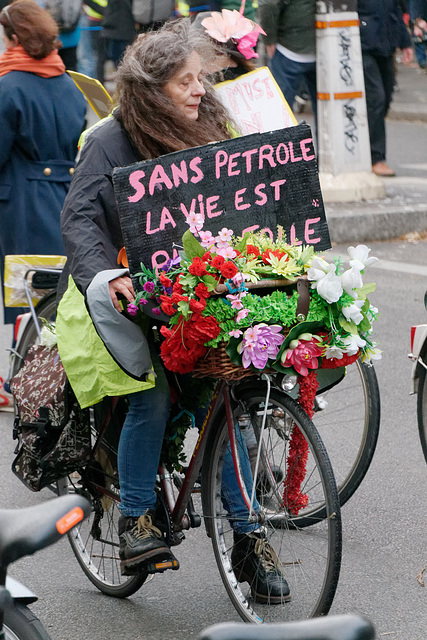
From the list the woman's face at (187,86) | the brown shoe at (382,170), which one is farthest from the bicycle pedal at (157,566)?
the brown shoe at (382,170)

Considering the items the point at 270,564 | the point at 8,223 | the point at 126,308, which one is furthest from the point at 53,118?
the point at 270,564

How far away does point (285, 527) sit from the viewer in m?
3.29

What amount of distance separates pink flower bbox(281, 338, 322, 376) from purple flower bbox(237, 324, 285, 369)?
38mm

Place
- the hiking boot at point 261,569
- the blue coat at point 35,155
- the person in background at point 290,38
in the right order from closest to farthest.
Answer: the hiking boot at point 261,569
the blue coat at point 35,155
the person in background at point 290,38

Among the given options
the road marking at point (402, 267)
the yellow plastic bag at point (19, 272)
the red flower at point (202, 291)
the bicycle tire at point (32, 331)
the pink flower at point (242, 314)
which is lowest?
the road marking at point (402, 267)

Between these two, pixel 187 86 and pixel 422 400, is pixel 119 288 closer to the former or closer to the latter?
pixel 187 86

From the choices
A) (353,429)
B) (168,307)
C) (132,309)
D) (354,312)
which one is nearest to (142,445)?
(132,309)

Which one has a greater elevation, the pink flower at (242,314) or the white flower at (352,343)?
the pink flower at (242,314)

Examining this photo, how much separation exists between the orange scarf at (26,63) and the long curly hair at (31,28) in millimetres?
31

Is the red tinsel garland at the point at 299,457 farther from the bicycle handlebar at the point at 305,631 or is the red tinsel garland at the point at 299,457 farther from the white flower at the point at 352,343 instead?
the bicycle handlebar at the point at 305,631

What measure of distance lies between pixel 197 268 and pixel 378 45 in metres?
7.17

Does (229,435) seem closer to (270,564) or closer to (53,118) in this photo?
(270,564)

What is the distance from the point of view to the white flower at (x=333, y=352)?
2.96 meters

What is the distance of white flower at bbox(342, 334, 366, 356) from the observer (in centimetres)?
296
